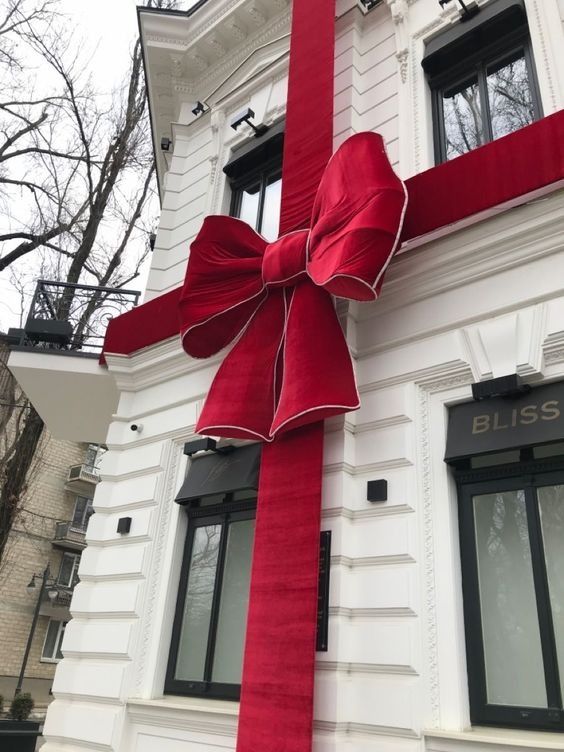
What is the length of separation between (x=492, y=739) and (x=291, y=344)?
10.5ft

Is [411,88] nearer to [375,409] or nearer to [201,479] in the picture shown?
[375,409]

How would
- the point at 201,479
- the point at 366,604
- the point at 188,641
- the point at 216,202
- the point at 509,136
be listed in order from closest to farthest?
the point at 366,604
the point at 509,136
the point at 188,641
the point at 201,479
the point at 216,202

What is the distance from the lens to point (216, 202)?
8.45 metres

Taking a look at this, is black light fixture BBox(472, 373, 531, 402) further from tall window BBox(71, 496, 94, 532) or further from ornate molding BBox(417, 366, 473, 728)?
tall window BBox(71, 496, 94, 532)

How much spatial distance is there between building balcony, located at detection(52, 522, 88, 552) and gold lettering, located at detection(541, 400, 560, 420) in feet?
80.8

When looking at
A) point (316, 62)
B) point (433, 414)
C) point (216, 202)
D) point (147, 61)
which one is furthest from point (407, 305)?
point (147, 61)

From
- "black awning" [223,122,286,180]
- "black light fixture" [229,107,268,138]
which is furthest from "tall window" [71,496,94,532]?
"black light fixture" [229,107,268,138]

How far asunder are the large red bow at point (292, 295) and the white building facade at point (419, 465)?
0.44 meters

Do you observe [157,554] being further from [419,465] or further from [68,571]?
[68,571]

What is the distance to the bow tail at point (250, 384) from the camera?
212 inches

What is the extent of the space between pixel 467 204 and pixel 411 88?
2.43 metres

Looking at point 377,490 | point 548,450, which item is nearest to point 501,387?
point 548,450

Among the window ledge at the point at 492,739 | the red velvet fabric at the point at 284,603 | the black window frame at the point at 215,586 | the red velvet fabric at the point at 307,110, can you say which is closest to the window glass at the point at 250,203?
the red velvet fabric at the point at 307,110

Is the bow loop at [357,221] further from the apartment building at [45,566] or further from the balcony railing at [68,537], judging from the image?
the balcony railing at [68,537]
